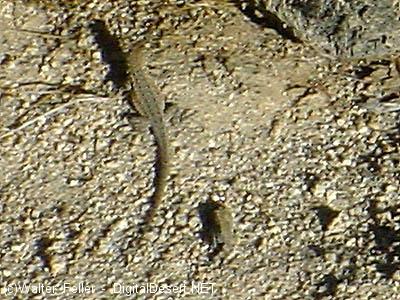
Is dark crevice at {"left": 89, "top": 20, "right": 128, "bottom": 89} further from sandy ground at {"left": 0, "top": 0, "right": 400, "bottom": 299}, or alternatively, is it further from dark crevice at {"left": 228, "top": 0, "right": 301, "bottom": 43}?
dark crevice at {"left": 228, "top": 0, "right": 301, "bottom": 43}

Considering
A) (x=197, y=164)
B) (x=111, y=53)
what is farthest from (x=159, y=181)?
(x=111, y=53)

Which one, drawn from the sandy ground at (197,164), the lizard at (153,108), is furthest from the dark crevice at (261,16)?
the lizard at (153,108)

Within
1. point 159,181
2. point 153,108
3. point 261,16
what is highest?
point 261,16

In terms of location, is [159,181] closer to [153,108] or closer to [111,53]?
[153,108]

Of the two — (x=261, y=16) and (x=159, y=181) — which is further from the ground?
(x=261, y=16)

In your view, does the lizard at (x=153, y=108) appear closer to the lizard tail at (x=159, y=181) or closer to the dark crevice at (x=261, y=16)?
the lizard tail at (x=159, y=181)

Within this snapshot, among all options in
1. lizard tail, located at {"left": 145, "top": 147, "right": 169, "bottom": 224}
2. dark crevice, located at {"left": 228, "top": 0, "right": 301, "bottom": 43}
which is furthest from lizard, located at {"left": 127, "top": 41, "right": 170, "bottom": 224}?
dark crevice, located at {"left": 228, "top": 0, "right": 301, "bottom": 43}
